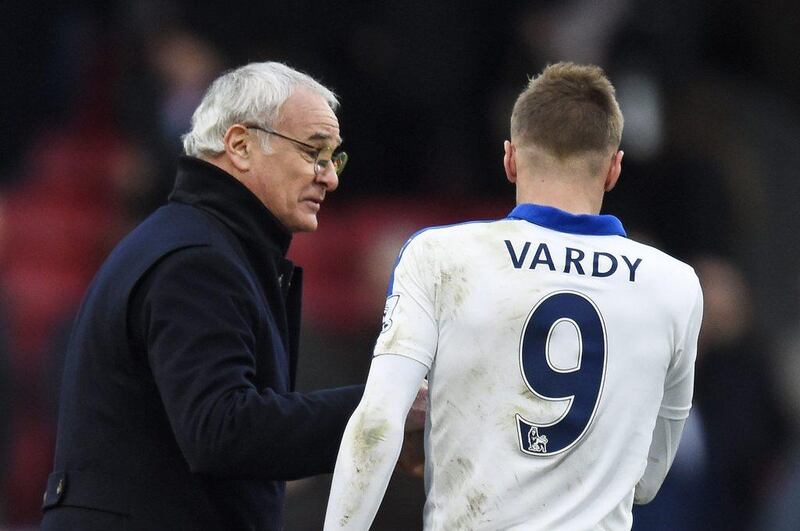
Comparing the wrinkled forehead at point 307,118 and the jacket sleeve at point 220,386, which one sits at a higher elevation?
the wrinkled forehead at point 307,118

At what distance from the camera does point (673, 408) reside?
3.20 meters

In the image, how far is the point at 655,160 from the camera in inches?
303

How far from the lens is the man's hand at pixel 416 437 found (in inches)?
126

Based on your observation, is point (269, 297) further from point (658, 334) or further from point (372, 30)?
point (372, 30)

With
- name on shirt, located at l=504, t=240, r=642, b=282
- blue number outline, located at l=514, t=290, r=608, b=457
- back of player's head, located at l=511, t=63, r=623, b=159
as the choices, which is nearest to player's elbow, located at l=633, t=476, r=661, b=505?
blue number outline, located at l=514, t=290, r=608, b=457

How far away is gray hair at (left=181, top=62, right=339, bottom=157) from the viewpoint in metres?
3.59

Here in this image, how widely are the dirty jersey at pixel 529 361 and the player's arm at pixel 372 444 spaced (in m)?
0.05

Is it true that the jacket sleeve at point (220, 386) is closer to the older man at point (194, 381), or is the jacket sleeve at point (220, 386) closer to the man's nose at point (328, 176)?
the older man at point (194, 381)

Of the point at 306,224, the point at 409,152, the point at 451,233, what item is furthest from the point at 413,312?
the point at 409,152

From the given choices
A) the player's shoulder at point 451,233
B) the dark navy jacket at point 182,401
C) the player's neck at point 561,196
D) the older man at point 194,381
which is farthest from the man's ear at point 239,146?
the player's neck at point 561,196

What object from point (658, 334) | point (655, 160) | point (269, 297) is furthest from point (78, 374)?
point (655, 160)

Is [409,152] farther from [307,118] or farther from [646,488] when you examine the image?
[646,488]

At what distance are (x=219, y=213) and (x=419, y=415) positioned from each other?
698 millimetres

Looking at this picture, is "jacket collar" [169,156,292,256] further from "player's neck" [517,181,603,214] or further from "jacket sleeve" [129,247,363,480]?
"player's neck" [517,181,603,214]
